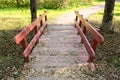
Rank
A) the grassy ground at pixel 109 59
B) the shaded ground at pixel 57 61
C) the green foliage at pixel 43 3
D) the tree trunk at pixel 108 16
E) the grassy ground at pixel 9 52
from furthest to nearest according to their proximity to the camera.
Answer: the green foliage at pixel 43 3 → the tree trunk at pixel 108 16 → the grassy ground at pixel 9 52 → the grassy ground at pixel 109 59 → the shaded ground at pixel 57 61

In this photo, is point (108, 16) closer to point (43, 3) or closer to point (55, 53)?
point (55, 53)

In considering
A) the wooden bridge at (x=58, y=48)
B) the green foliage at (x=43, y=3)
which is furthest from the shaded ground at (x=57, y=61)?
the green foliage at (x=43, y=3)

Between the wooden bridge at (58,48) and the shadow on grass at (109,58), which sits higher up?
the wooden bridge at (58,48)

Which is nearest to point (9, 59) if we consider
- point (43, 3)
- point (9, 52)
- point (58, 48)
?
point (9, 52)

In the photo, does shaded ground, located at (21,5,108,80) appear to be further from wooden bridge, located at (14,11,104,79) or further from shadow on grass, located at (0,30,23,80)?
shadow on grass, located at (0,30,23,80)

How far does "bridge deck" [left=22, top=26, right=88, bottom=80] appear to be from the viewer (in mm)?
7176

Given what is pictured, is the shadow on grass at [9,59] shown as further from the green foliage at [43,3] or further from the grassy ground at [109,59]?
the green foliage at [43,3]

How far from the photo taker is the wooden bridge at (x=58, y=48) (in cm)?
725

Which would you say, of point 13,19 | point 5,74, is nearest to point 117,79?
point 5,74

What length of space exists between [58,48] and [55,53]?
674 mm

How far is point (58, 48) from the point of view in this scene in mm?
9281

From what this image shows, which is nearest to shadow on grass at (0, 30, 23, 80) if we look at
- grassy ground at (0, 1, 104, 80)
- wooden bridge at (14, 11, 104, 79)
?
→ grassy ground at (0, 1, 104, 80)

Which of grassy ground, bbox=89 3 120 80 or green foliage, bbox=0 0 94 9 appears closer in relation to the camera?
grassy ground, bbox=89 3 120 80

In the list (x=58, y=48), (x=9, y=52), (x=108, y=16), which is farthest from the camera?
(x=108, y=16)
